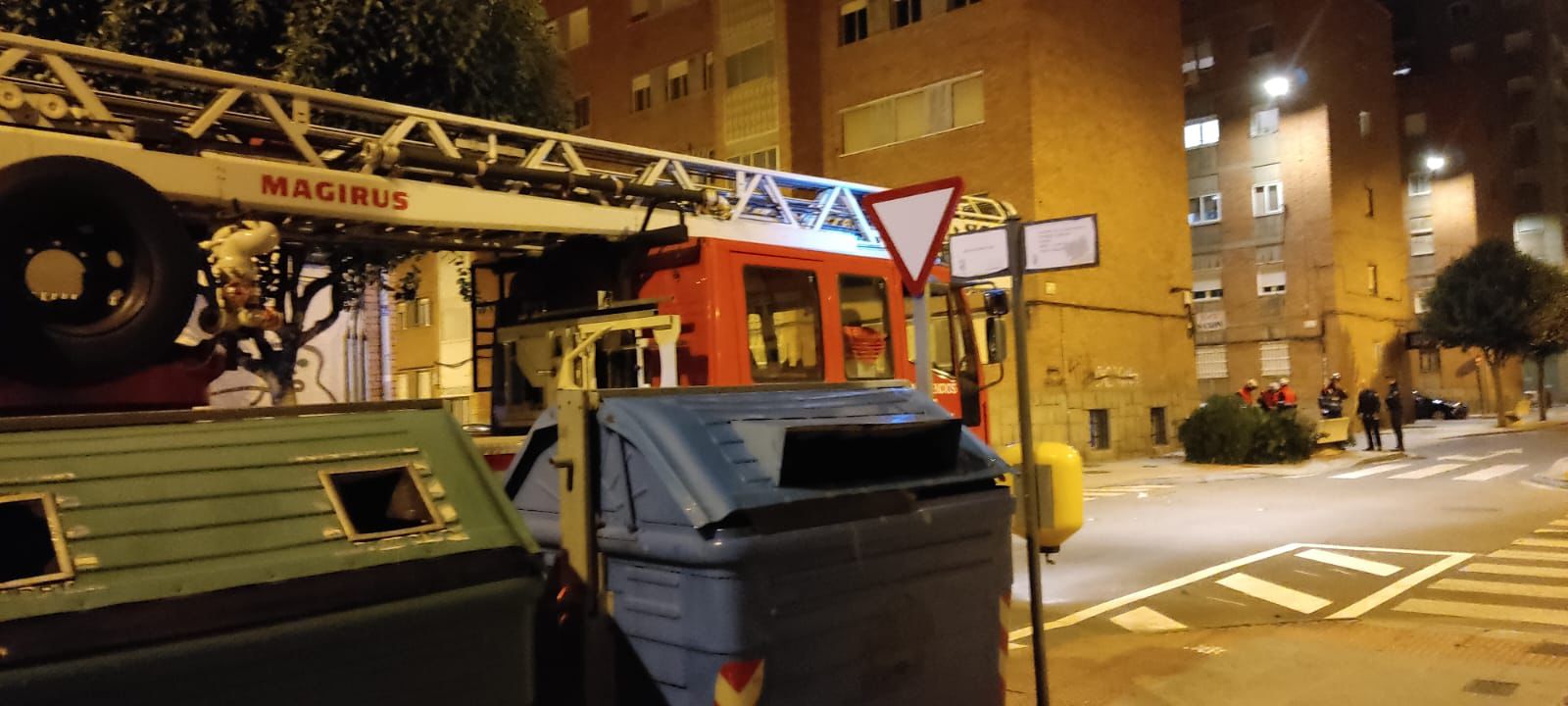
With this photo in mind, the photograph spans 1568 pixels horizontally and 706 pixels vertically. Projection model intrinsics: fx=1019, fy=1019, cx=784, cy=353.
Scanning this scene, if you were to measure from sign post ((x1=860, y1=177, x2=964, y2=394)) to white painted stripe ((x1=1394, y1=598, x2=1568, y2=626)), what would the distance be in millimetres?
4957

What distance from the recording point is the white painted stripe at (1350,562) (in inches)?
356

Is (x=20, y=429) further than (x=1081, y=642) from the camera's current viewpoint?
No

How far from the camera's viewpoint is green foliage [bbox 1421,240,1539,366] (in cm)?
3378

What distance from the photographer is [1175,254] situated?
26.6 metres

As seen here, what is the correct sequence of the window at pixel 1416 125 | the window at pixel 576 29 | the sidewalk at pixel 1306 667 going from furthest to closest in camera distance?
1. the window at pixel 1416 125
2. the window at pixel 576 29
3. the sidewalk at pixel 1306 667

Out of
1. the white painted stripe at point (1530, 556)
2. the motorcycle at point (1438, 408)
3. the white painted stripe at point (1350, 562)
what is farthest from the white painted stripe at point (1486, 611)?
the motorcycle at point (1438, 408)

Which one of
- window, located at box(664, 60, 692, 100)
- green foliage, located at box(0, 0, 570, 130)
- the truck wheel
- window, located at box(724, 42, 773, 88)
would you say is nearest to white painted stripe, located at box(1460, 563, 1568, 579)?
the truck wheel

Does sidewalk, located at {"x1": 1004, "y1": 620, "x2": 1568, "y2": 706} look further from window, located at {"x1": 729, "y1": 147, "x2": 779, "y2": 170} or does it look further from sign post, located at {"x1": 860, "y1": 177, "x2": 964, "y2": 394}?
window, located at {"x1": 729, "y1": 147, "x2": 779, "y2": 170}

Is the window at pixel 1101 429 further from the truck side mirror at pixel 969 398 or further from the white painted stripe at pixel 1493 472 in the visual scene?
the truck side mirror at pixel 969 398

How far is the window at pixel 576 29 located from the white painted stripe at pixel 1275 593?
2965cm

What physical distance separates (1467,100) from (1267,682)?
5266 centimetres

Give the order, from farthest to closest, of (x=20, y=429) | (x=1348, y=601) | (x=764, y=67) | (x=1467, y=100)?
(x=1467, y=100) < (x=764, y=67) < (x=1348, y=601) < (x=20, y=429)

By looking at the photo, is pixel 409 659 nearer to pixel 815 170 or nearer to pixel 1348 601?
pixel 1348 601

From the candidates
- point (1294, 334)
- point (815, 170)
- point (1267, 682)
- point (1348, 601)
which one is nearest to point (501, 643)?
point (1267, 682)
